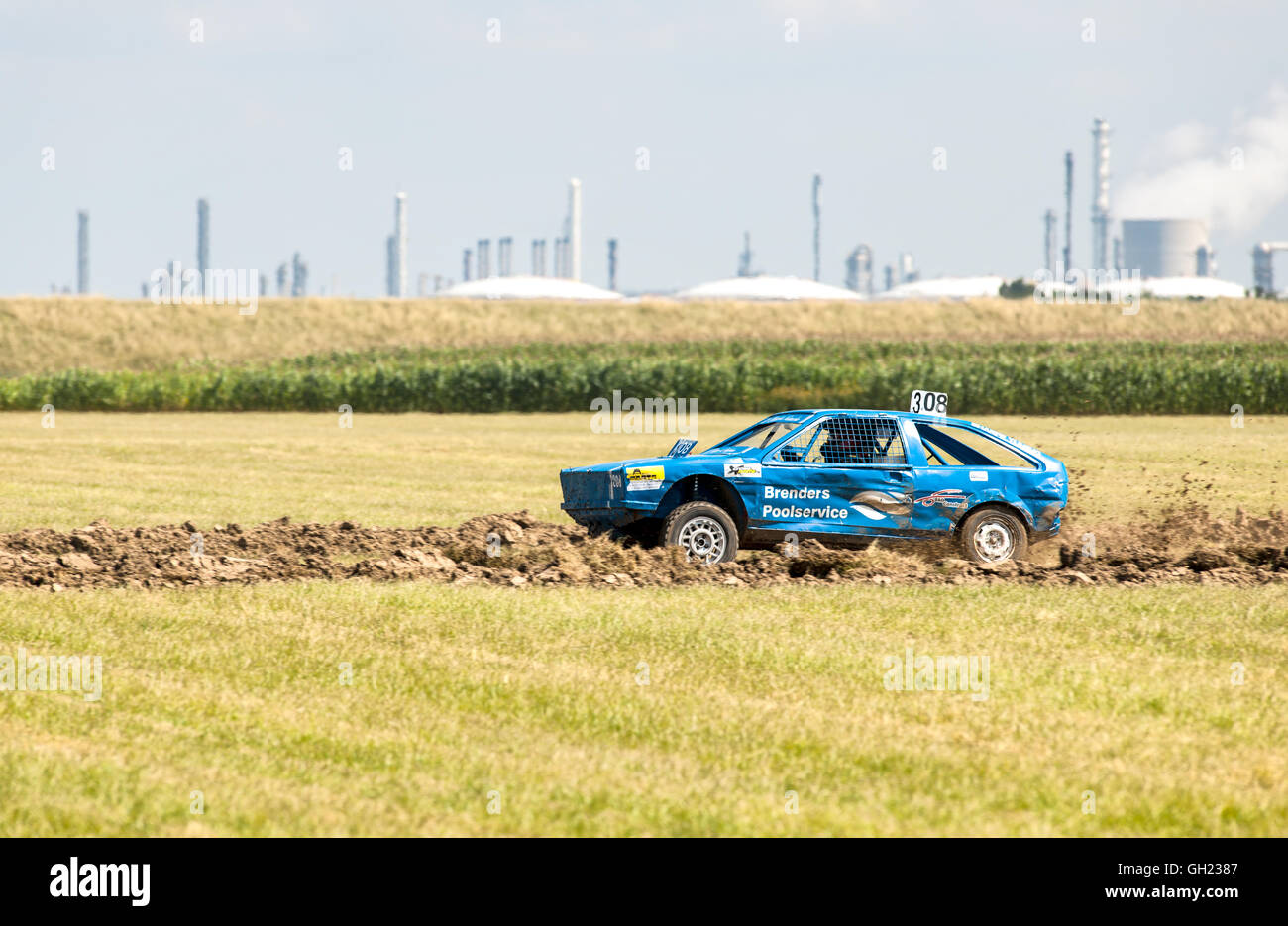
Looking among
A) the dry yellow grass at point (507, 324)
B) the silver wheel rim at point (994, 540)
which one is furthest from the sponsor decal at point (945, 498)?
the dry yellow grass at point (507, 324)

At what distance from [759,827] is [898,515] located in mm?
7315

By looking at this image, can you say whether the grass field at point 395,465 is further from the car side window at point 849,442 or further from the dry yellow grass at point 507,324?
the dry yellow grass at point 507,324

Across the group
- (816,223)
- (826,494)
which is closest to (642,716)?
(826,494)

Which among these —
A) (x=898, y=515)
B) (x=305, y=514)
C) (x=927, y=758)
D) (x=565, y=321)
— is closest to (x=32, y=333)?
(x=565, y=321)

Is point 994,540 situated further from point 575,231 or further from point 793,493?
point 575,231

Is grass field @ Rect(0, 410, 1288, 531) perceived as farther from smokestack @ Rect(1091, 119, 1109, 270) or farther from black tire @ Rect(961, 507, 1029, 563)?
Result: smokestack @ Rect(1091, 119, 1109, 270)

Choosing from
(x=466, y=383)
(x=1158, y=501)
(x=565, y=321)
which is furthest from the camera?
(x=565, y=321)

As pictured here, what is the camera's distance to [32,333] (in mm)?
77812

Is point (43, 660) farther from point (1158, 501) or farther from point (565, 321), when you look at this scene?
point (565, 321)

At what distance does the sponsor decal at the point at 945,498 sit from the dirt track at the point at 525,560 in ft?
1.68

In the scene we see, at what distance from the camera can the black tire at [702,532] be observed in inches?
502

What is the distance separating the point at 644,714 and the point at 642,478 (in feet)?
16.4

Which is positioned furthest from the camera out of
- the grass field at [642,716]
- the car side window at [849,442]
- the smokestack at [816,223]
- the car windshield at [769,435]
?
the smokestack at [816,223]

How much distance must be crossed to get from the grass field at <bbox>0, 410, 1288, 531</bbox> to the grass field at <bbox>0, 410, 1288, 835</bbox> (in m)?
7.14
